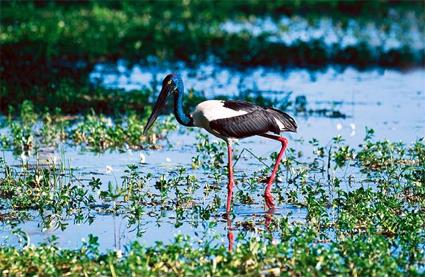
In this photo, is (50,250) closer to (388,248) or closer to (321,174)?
(388,248)

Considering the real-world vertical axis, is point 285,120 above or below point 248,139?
above

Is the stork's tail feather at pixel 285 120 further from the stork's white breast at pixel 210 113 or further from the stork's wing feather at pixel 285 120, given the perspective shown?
the stork's white breast at pixel 210 113

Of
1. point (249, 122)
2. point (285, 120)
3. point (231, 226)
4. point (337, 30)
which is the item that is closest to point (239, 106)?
Result: point (249, 122)

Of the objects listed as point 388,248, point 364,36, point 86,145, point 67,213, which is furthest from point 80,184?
point 364,36

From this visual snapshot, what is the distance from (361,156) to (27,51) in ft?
30.4

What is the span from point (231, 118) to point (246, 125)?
158 millimetres

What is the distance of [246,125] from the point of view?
10.6 metres

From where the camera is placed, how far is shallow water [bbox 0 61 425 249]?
9.23 m

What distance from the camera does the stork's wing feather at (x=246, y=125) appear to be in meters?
10.5

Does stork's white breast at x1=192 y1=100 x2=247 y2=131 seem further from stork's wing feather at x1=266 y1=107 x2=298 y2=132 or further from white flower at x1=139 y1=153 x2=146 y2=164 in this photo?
white flower at x1=139 y1=153 x2=146 y2=164

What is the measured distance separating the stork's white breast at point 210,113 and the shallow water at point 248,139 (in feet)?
2.11

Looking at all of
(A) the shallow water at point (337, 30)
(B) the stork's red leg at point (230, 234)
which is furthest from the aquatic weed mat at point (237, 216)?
(A) the shallow water at point (337, 30)

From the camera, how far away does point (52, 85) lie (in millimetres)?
16094

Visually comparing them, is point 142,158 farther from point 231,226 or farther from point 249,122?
point 231,226
